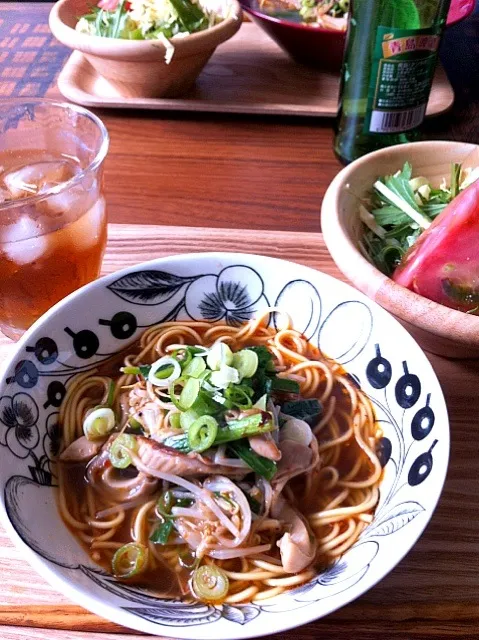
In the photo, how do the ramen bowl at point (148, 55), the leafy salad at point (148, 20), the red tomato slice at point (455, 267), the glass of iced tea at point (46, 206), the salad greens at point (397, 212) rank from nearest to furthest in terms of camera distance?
the glass of iced tea at point (46, 206)
the red tomato slice at point (455, 267)
the salad greens at point (397, 212)
the ramen bowl at point (148, 55)
the leafy salad at point (148, 20)

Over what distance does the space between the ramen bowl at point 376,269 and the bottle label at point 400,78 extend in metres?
0.17

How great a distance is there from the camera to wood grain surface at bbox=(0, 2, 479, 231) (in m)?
1.53

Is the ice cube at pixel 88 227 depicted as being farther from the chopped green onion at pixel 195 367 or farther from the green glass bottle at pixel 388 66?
the green glass bottle at pixel 388 66

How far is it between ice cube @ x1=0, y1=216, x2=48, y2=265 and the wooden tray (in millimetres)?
938

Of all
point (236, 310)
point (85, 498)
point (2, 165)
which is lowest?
point (85, 498)

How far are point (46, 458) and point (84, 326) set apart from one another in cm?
24

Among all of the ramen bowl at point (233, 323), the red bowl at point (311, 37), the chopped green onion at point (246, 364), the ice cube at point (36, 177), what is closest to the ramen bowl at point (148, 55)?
the red bowl at point (311, 37)

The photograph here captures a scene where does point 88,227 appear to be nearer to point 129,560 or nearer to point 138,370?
point 138,370

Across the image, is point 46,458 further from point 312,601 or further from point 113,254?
point 113,254

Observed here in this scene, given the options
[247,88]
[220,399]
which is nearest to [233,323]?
[220,399]

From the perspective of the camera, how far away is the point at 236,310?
3.93ft

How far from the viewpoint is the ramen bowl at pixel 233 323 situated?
0.70 metres

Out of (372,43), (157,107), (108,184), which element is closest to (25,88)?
(157,107)

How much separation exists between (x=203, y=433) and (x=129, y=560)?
209mm
